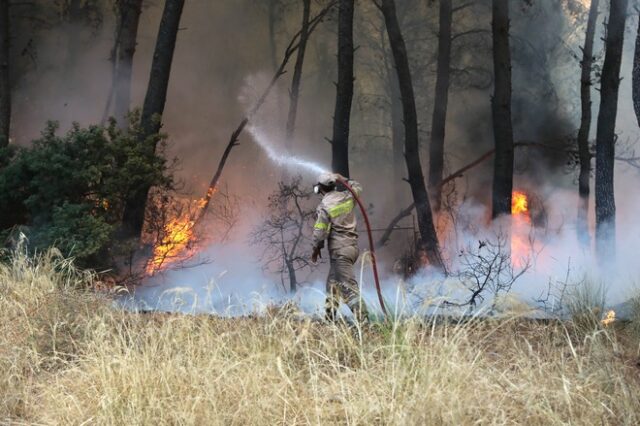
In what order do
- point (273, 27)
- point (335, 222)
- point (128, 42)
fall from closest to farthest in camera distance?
1. point (335, 222)
2. point (128, 42)
3. point (273, 27)

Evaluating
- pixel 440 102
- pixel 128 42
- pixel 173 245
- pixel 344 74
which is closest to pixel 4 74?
pixel 128 42

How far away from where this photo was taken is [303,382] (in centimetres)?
546

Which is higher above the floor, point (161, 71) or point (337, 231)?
point (161, 71)

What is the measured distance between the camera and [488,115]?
67.3 feet

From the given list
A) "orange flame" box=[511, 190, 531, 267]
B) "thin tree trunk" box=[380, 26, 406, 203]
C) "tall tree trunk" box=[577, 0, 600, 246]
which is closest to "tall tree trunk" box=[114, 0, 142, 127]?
"orange flame" box=[511, 190, 531, 267]

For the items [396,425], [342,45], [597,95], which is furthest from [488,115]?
[396,425]

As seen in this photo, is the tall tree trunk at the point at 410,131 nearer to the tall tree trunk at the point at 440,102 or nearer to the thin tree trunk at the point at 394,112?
the tall tree trunk at the point at 440,102

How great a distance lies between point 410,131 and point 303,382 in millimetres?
9268

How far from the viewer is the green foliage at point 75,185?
10.0 m

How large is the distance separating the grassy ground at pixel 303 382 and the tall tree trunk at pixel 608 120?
21.6ft

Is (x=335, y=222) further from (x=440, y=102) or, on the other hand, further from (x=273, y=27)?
(x=273, y=27)

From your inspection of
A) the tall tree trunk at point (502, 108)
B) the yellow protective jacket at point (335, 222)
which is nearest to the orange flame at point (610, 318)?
the yellow protective jacket at point (335, 222)

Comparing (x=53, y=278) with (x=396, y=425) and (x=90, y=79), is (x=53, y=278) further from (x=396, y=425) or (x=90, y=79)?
(x=90, y=79)

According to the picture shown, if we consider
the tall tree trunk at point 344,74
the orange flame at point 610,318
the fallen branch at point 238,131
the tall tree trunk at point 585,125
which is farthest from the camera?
the fallen branch at point 238,131
